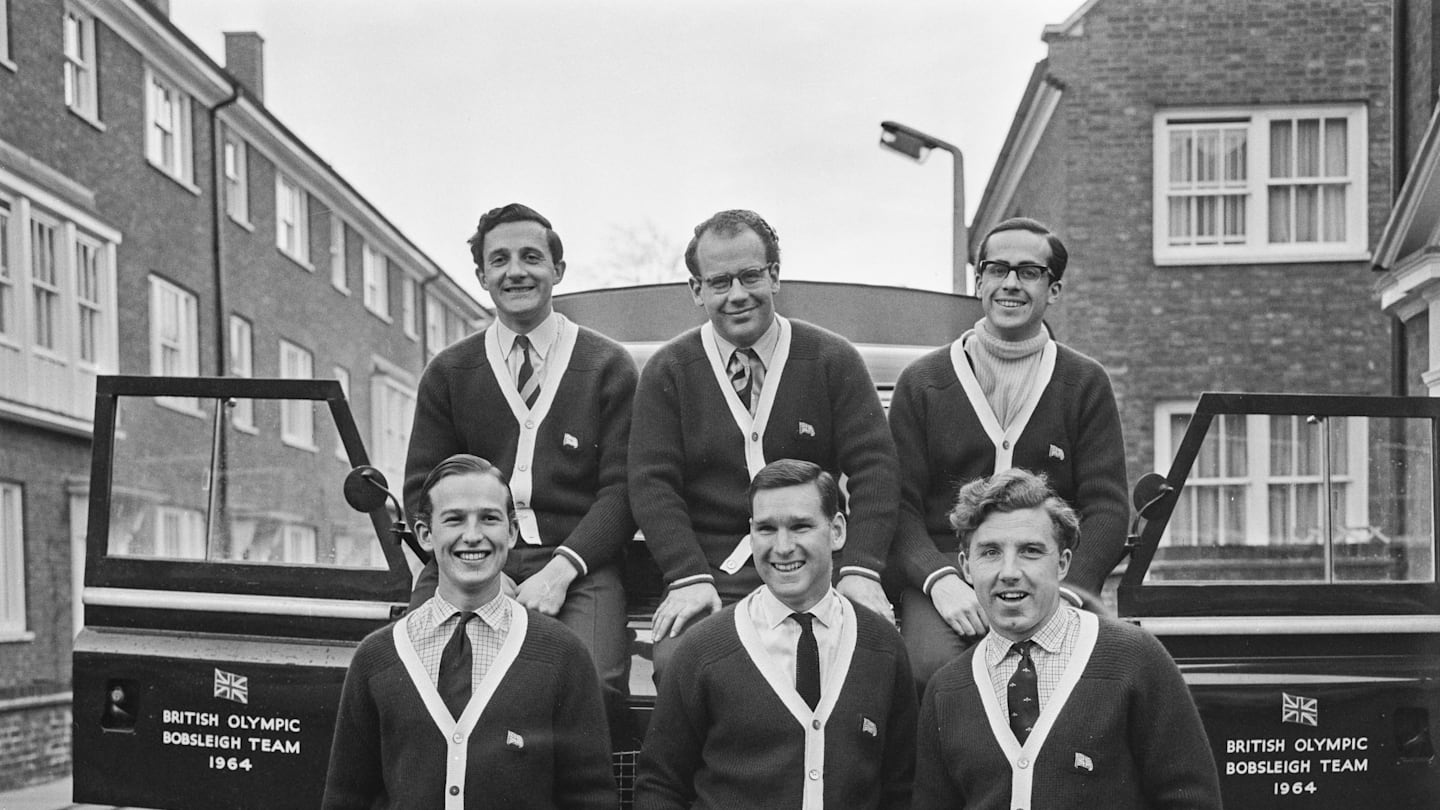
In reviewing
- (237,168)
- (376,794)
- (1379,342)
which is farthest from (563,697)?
(237,168)

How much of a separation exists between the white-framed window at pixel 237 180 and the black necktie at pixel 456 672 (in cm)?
Answer: 2007

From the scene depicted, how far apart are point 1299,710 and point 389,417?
2936 cm

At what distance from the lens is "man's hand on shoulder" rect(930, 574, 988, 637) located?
3.88 metres

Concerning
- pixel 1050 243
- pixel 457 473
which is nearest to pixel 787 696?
pixel 457 473

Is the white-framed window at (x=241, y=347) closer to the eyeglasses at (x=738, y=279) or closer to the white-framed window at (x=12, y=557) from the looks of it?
the white-framed window at (x=12, y=557)

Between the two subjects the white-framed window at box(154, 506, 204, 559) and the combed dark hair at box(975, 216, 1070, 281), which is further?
the white-framed window at box(154, 506, 204, 559)

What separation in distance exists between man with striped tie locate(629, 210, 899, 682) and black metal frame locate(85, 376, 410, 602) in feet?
2.81

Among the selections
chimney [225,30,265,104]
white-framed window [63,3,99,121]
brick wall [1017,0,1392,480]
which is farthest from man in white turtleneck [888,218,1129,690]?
chimney [225,30,265,104]

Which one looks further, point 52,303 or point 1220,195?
point 1220,195

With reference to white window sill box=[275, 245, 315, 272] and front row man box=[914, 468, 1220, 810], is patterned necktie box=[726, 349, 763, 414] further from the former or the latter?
white window sill box=[275, 245, 315, 272]

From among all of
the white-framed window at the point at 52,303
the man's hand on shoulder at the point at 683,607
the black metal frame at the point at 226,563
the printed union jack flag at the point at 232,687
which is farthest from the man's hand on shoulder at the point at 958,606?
the white-framed window at the point at 52,303

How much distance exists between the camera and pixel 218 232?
21.8 meters

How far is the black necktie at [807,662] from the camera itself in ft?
11.6

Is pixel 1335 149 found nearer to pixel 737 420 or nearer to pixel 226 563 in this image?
pixel 737 420
